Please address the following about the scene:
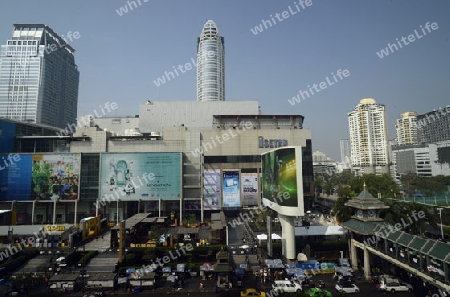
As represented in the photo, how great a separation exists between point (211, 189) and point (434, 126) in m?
174

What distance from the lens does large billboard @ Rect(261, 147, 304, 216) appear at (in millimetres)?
31942

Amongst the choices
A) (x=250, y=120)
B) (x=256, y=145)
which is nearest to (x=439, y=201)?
(x=256, y=145)

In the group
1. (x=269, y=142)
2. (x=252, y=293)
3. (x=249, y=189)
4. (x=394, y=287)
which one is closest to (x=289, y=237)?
(x=252, y=293)

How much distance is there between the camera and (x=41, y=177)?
60.4 meters

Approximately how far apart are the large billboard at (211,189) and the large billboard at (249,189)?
6034 millimetres

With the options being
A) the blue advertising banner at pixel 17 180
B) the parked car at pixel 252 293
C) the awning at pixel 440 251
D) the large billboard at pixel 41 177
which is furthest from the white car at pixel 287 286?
the blue advertising banner at pixel 17 180

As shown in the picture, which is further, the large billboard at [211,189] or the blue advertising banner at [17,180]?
the large billboard at [211,189]

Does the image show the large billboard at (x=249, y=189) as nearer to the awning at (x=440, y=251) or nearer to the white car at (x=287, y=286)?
the white car at (x=287, y=286)

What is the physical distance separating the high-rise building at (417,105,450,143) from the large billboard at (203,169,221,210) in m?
164

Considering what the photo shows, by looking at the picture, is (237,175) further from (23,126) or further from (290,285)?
(23,126)

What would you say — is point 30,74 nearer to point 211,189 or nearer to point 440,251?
point 211,189

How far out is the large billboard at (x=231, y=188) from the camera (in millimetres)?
63875

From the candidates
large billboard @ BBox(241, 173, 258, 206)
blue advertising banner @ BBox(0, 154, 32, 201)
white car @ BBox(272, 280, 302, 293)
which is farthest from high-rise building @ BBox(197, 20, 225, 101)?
white car @ BBox(272, 280, 302, 293)

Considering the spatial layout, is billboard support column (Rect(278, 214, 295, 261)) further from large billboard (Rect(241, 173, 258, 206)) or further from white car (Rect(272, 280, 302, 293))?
large billboard (Rect(241, 173, 258, 206))
